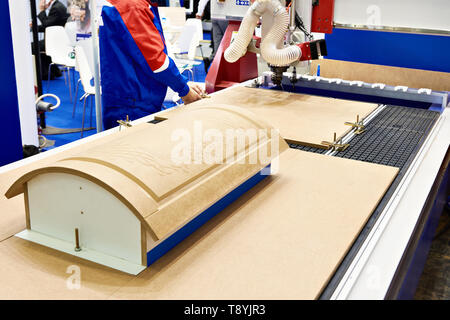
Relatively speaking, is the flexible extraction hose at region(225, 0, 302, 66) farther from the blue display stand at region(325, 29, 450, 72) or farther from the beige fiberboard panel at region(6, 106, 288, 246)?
the blue display stand at region(325, 29, 450, 72)

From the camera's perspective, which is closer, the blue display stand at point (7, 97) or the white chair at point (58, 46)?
the blue display stand at point (7, 97)

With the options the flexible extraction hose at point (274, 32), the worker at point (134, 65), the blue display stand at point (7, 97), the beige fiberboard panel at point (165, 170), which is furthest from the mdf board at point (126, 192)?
the blue display stand at point (7, 97)

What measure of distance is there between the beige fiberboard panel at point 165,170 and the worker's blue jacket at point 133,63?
94cm

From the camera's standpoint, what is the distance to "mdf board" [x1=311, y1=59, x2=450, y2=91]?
8.89ft

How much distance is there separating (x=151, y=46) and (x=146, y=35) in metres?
0.06

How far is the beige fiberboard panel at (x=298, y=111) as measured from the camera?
186 cm

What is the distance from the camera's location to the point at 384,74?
2.89m

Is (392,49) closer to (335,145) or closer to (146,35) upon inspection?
(335,145)

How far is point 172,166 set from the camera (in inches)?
Result: 43.4

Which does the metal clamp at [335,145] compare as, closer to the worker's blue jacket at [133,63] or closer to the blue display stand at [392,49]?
the worker's blue jacket at [133,63]

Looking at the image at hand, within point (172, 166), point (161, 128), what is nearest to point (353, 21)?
point (161, 128)

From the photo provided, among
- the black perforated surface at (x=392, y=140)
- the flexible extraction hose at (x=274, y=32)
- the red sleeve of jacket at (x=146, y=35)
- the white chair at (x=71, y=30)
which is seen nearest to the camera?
the black perforated surface at (x=392, y=140)

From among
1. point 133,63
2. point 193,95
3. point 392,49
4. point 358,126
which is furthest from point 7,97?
point 392,49

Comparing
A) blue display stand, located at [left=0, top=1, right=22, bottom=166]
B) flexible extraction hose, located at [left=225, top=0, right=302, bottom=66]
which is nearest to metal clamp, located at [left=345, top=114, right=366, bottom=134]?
flexible extraction hose, located at [left=225, top=0, right=302, bottom=66]
